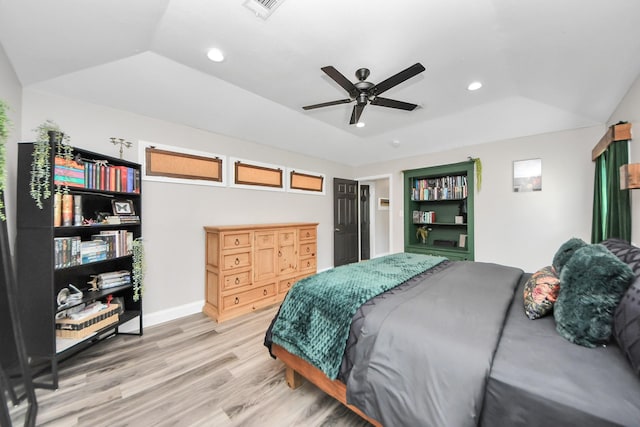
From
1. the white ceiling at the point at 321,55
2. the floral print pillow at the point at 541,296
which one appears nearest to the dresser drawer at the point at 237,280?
the white ceiling at the point at 321,55

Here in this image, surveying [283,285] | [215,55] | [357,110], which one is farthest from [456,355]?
[283,285]

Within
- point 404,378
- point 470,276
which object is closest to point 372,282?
point 404,378

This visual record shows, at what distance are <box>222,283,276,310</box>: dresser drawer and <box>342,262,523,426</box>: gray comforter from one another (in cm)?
200

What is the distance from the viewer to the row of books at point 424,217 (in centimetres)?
445

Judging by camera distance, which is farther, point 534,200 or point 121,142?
point 534,200

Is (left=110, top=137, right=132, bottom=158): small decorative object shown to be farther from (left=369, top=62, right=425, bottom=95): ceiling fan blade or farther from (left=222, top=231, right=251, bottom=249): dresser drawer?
(left=369, top=62, right=425, bottom=95): ceiling fan blade

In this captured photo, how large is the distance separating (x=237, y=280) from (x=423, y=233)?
3.52 m

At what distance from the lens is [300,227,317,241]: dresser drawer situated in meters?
3.87

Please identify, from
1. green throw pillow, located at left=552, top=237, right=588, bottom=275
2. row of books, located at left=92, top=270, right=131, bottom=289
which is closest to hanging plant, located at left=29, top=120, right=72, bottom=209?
row of books, located at left=92, top=270, right=131, bottom=289

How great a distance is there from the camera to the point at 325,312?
1485 mm

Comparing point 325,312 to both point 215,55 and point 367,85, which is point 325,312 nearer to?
point 367,85

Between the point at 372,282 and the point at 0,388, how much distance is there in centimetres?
200

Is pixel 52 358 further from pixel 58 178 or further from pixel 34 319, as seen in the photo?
pixel 58 178

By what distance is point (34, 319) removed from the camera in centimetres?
176
